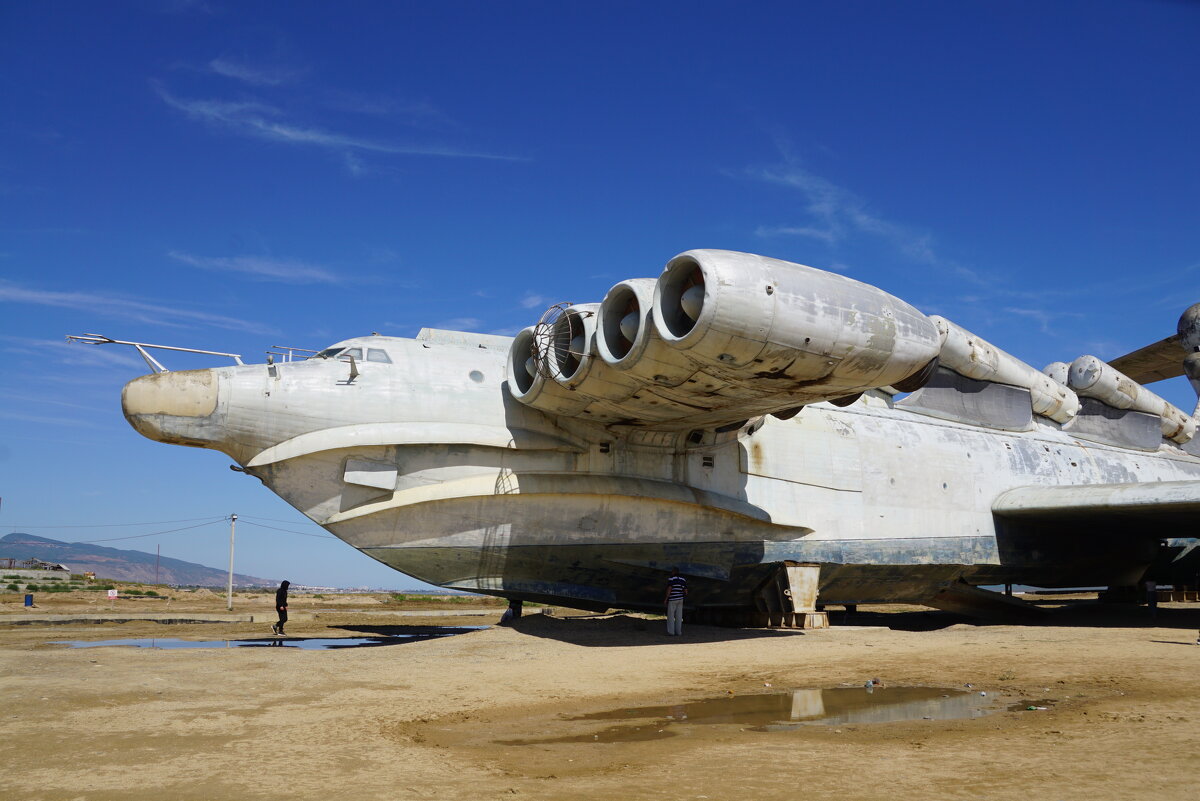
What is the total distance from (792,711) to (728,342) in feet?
15.7

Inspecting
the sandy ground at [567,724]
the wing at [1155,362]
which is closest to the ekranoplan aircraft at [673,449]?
the sandy ground at [567,724]

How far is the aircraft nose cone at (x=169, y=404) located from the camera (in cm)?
1334

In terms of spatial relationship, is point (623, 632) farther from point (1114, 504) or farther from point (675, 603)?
point (1114, 504)

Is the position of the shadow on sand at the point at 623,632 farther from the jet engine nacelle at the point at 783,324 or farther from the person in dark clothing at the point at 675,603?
the jet engine nacelle at the point at 783,324

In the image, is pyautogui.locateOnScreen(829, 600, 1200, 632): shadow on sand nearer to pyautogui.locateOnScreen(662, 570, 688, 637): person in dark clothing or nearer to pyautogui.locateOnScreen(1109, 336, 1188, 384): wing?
pyautogui.locateOnScreen(662, 570, 688, 637): person in dark clothing

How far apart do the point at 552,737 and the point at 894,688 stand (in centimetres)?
417

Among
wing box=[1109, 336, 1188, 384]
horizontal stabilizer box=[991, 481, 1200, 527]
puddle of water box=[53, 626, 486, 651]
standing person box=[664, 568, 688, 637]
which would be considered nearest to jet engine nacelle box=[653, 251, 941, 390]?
standing person box=[664, 568, 688, 637]

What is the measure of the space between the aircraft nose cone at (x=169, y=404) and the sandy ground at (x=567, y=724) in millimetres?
3130

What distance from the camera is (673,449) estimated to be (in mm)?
16094

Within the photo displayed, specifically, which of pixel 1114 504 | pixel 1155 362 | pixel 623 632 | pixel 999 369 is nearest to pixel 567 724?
pixel 623 632

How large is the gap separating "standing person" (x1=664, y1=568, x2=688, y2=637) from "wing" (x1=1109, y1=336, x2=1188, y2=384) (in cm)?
1785

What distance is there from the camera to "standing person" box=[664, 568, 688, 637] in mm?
15094

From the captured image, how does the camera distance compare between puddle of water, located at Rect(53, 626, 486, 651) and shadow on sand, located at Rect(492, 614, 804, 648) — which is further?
puddle of water, located at Rect(53, 626, 486, 651)

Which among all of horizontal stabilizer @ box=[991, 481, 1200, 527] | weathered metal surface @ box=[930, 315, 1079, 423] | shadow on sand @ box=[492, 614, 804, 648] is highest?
weathered metal surface @ box=[930, 315, 1079, 423]
